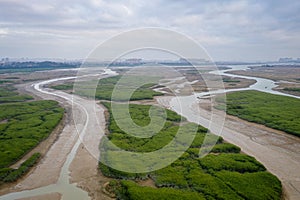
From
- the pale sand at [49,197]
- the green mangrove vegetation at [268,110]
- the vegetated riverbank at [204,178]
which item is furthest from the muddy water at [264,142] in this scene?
the pale sand at [49,197]

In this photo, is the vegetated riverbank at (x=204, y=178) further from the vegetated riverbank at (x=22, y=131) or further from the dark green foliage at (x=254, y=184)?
the vegetated riverbank at (x=22, y=131)

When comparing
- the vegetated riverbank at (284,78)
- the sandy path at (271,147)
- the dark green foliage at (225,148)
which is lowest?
the vegetated riverbank at (284,78)

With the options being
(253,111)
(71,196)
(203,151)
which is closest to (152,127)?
(203,151)

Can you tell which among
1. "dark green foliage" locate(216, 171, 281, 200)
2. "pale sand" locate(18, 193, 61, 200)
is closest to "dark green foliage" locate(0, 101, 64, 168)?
"pale sand" locate(18, 193, 61, 200)

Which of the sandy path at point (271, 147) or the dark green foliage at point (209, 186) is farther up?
the dark green foliage at point (209, 186)

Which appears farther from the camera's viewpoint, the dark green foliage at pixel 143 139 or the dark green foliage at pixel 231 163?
the dark green foliage at pixel 143 139

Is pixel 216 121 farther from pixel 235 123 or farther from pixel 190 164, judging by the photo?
pixel 190 164

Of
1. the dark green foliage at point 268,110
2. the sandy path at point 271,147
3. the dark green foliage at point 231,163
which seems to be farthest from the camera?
the dark green foliage at point 268,110
